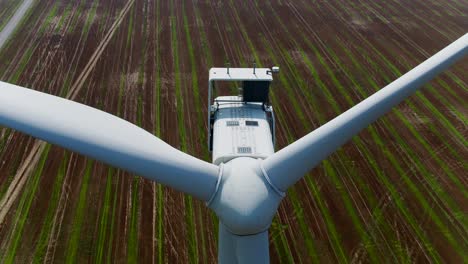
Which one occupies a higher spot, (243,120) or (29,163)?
(243,120)

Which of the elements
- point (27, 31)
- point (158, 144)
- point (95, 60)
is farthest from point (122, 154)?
point (27, 31)

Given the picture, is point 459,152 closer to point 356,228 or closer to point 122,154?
point 356,228

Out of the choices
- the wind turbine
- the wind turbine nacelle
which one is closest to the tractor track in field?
the wind turbine nacelle

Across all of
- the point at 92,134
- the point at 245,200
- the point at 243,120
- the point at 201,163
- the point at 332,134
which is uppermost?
the point at 92,134

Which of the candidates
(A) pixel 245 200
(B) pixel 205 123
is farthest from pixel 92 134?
(B) pixel 205 123

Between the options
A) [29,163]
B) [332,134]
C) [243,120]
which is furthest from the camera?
[29,163]

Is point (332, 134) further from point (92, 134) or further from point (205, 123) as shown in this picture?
point (205, 123)
